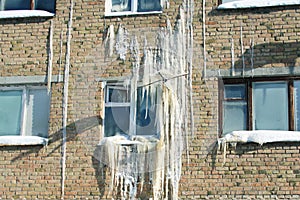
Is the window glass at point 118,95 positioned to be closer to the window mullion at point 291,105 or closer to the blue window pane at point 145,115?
the blue window pane at point 145,115

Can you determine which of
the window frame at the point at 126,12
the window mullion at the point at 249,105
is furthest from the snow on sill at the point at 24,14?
the window mullion at the point at 249,105

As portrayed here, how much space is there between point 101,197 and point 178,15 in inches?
146

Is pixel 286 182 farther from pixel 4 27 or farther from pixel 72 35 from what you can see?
pixel 4 27

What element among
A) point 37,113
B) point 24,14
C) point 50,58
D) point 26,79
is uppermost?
point 24,14

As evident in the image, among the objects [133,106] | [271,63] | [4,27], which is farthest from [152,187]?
[4,27]

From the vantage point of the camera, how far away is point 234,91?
34.7 feet

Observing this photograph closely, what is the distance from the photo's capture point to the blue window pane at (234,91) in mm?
10547

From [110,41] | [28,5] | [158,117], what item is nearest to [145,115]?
[158,117]

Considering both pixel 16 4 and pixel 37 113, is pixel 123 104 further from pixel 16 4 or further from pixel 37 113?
pixel 16 4

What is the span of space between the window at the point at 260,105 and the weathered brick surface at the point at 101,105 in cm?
26

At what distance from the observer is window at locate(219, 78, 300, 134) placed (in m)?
Answer: 10.3

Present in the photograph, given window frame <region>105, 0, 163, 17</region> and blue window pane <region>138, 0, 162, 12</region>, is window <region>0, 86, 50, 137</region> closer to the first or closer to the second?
window frame <region>105, 0, 163, 17</region>

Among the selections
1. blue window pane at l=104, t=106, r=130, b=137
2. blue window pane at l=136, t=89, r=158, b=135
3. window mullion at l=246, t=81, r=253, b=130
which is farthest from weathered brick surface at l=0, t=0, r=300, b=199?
blue window pane at l=136, t=89, r=158, b=135

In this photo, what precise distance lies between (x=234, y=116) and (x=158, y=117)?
138 centimetres
